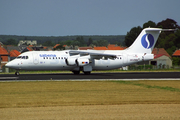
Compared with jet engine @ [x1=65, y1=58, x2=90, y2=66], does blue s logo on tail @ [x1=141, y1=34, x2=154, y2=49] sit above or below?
above

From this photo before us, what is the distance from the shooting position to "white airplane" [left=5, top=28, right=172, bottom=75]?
3706cm

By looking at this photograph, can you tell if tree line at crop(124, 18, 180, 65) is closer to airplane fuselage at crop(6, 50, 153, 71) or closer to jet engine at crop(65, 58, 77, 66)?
airplane fuselage at crop(6, 50, 153, 71)

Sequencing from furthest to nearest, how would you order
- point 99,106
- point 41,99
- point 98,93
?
1. point 98,93
2. point 41,99
3. point 99,106

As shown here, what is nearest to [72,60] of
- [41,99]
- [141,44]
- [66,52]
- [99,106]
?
[66,52]

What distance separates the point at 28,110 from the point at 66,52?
24624 mm

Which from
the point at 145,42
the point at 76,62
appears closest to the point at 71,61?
the point at 76,62

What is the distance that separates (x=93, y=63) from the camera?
39.4 meters

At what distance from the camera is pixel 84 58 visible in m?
38.5

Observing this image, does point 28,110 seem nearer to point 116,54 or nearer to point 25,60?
point 25,60

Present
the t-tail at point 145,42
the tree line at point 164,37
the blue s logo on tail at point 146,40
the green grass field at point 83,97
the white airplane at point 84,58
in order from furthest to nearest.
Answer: the tree line at point 164,37 < the blue s logo on tail at point 146,40 < the t-tail at point 145,42 < the white airplane at point 84,58 < the green grass field at point 83,97

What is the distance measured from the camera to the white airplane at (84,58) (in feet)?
122

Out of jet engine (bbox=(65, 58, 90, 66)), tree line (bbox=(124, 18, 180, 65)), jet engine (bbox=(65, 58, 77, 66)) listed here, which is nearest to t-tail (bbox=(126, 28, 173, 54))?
jet engine (bbox=(65, 58, 90, 66))

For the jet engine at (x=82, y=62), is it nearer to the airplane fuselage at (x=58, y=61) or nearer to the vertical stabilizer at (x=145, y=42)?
the airplane fuselage at (x=58, y=61)

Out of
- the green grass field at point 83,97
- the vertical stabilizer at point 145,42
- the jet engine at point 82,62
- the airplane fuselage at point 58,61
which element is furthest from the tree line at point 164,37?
the green grass field at point 83,97
